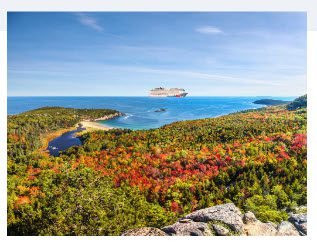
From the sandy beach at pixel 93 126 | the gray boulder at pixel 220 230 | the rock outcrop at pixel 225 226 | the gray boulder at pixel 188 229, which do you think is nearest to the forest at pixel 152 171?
the sandy beach at pixel 93 126

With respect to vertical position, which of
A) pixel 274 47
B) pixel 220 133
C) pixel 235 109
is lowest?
pixel 220 133

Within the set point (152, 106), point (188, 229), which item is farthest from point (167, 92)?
point (188, 229)

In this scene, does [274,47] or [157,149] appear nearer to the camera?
[274,47]

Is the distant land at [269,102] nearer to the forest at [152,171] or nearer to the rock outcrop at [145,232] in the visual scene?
the forest at [152,171]

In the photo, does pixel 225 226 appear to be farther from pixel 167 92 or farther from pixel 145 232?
pixel 167 92

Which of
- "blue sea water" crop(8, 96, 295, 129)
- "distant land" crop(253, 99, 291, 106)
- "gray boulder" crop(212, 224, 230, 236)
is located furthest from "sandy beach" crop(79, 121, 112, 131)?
"distant land" crop(253, 99, 291, 106)

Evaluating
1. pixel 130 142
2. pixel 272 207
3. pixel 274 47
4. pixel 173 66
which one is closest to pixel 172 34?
pixel 173 66

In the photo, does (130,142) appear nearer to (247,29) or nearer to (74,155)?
(74,155)
